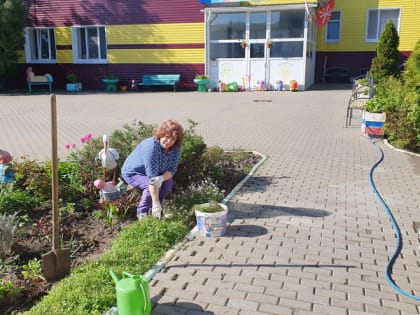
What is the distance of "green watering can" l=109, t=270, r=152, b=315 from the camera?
112 inches

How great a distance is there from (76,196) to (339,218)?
3075mm

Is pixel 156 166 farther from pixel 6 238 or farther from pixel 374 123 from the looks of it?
pixel 374 123

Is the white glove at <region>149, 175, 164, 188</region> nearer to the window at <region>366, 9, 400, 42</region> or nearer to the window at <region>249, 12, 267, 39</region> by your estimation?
the window at <region>249, 12, 267, 39</region>

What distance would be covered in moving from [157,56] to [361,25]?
10.8m

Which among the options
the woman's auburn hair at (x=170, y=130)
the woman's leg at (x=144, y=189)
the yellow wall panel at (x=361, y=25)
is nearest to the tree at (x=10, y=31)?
the yellow wall panel at (x=361, y=25)

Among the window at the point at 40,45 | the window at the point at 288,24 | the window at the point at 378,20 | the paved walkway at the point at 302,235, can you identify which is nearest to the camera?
the paved walkway at the point at 302,235

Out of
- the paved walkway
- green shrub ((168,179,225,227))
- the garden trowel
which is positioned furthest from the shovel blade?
green shrub ((168,179,225,227))

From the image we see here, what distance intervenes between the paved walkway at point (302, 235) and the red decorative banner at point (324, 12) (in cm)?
1252

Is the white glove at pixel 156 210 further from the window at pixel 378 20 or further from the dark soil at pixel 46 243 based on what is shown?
the window at pixel 378 20

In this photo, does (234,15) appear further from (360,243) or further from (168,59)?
(360,243)

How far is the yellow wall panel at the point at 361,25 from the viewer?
2231cm

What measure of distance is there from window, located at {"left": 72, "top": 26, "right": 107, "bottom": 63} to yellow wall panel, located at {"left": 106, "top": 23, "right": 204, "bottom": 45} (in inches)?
31.8

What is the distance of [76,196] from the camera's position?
17.6ft

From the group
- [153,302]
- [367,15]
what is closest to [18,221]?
[153,302]
